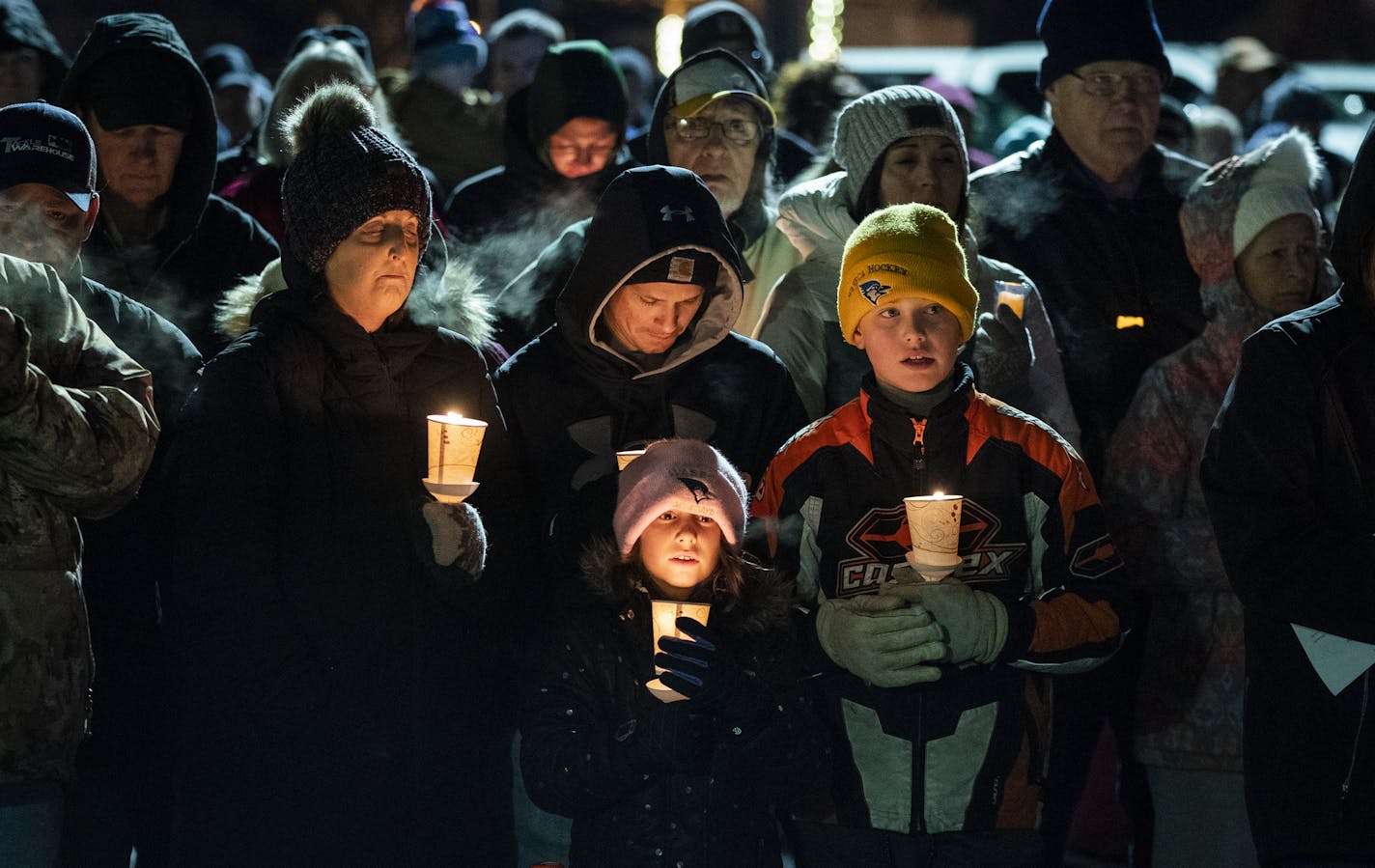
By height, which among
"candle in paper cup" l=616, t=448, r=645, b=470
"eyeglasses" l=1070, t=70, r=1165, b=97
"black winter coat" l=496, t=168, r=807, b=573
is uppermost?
"eyeglasses" l=1070, t=70, r=1165, b=97

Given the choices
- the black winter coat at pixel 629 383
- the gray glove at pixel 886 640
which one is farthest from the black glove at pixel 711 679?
the black winter coat at pixel 629 383

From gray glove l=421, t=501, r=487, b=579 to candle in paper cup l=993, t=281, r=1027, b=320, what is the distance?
77.4 inches

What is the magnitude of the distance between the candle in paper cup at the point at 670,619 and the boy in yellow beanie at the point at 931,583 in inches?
17.3

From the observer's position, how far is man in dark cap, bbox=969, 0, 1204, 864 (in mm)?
5828

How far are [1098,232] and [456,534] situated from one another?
10.1ft

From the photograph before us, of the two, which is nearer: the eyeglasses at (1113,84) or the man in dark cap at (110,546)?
the man in dark cap at (110,546)

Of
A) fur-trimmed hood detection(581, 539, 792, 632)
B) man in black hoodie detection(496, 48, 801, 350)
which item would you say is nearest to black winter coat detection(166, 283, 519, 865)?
fur-trimmed hood detection(581, 539, 792, 632)

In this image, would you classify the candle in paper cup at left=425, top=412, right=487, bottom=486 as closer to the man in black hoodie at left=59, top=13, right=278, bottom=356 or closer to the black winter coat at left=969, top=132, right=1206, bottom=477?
the man in black hoodie at left=59, top=13, right=278, bottom=356

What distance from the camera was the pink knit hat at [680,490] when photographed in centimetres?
435

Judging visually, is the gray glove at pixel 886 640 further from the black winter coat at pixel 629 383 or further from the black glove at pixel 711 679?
the black winter coat at pixel 629 383

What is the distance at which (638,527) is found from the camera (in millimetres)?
4371

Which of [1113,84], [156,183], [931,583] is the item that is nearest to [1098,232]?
[1113,84]

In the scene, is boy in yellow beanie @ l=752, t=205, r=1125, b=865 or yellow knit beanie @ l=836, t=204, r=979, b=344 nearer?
boy in yellow beanie @ l=752, t=205, r=1125, b=865

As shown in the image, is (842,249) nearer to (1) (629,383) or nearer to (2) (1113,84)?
(1) (629,383)
